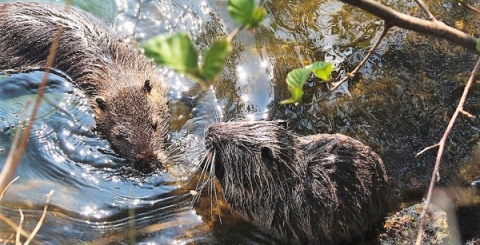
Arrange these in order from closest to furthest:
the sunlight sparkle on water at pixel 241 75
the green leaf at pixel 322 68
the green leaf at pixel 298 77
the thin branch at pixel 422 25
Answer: the green leaf at pixel 298 77, the green leaf at pixel 322 68, the thin branch at pixel 422 25, the sunlight sparkle on water at pixel 241 75

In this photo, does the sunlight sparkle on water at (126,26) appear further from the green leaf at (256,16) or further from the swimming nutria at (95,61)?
the green leaf at (256,16)

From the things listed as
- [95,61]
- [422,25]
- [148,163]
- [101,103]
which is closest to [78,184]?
[148,163]

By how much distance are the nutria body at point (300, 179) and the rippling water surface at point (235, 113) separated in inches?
12.8

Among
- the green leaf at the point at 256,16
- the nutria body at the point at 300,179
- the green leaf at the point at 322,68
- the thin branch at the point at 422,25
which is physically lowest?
the nutria body at the point at 300,179

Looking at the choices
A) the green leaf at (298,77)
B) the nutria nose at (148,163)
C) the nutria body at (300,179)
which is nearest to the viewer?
the green leaf at (298,77)

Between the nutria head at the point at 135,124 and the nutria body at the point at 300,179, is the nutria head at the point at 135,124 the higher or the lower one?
the higher one

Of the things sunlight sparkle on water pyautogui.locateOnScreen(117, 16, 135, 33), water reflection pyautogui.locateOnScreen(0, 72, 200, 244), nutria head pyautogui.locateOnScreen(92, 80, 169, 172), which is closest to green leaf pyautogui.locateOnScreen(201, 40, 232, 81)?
water reflection pyautogui.locateOnScreen(0, 72, 200, 244)

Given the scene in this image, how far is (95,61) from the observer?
475 cm

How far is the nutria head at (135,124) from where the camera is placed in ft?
13.2

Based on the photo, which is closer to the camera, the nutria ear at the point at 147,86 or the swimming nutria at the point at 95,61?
the swimming nutria at the point at 95,61

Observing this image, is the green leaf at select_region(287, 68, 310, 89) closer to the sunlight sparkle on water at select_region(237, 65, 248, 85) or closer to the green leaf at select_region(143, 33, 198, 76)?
the green leaf at select_region(143, 33, 198, 76)

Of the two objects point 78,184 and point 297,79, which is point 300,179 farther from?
point 78,184

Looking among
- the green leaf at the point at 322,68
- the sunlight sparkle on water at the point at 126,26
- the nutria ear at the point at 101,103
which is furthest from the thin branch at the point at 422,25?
the sunlight sparkle on water at the point at 126,26

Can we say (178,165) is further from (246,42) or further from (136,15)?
(136,15)
